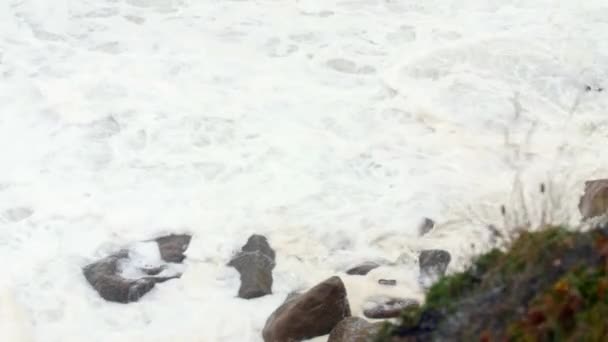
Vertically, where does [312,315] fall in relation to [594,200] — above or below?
below

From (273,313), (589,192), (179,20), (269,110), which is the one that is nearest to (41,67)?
(179,20)

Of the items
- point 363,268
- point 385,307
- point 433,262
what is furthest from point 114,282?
point 433,262

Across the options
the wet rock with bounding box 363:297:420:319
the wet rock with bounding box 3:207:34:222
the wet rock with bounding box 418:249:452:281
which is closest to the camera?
the wet rock with bounding box 363:297:420:319

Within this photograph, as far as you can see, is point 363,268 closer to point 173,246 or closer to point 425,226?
point 425,226

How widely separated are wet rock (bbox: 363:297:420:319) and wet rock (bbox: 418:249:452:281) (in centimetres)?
37

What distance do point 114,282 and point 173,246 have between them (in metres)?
0.63

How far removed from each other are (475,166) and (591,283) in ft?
14.8

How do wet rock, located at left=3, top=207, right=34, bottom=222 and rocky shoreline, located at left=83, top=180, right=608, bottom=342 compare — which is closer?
rocky shoreline, located at left=83, top=180, right=608, bottom=342

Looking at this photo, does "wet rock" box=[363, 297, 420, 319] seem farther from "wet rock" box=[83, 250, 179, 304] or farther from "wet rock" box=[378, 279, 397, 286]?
"wet rock" box=[83, 250, 179, 304]

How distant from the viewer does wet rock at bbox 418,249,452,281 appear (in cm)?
614

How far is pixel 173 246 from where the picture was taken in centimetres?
655

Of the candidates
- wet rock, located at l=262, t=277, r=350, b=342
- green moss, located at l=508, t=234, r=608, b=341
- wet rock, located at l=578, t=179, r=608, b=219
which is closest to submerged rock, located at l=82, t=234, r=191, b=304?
wet rock, located at l=262, t=277, r=350, b=342

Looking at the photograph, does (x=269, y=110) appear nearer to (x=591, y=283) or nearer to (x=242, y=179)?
(x=242, y=179)

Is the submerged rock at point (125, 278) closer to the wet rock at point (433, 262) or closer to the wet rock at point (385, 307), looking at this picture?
the wet rock at point (385, 307)
